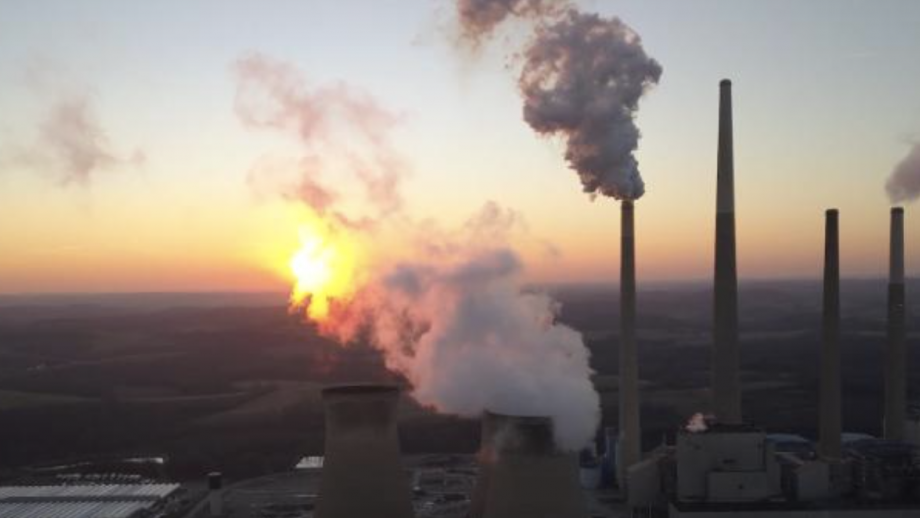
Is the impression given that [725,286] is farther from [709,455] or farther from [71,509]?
[71,509]

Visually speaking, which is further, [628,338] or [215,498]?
[215,498]

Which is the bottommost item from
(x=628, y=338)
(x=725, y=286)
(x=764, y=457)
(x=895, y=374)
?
(x=764, y=457)

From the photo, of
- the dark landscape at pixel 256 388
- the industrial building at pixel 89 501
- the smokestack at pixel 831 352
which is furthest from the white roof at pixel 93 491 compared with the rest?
the smokestack at pixel 831 352

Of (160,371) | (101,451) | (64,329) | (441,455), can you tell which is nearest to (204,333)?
(64,329)

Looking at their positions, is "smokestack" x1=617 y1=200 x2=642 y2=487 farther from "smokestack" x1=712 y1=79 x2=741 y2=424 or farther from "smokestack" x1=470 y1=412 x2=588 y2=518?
"smokestack" x1=470 y1=412 x2=588 y2=518

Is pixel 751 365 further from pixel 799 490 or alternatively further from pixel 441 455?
pixel 799 490

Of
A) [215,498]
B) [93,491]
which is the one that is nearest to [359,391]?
[215,498]

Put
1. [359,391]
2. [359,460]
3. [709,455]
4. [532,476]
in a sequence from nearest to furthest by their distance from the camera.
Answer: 1. [532,476]
2. [359,460]
3. [359,391]
4. [709,455]

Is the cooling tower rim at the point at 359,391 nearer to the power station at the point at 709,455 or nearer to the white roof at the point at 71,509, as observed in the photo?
the power station at the point at 709,455
